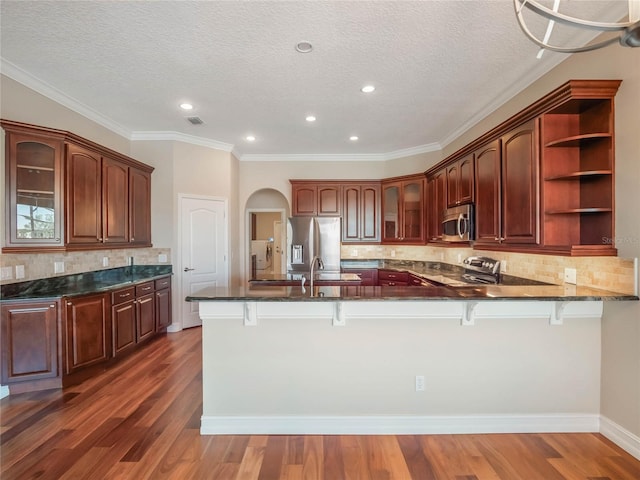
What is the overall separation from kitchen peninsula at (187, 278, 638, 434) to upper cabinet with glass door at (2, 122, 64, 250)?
6.55 feet

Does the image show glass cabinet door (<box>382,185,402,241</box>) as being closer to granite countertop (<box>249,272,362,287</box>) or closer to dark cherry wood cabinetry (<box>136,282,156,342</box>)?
granite countertop (<box>249,272,362,287</box>)

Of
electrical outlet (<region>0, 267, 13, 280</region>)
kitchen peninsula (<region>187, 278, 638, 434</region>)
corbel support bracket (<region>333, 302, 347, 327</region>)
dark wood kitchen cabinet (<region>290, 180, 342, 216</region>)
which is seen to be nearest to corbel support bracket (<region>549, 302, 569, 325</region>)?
kitchen peninsula (<region>187, 278, 638, 434</region>)

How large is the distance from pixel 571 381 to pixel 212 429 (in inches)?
100

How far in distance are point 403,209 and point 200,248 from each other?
130 inches

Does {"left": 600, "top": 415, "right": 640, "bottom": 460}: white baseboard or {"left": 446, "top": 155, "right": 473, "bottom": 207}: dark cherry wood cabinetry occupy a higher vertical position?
{"left": 446, "top": 155, "right": 473, "bottom": 207}: dark cherry wood cabinetry

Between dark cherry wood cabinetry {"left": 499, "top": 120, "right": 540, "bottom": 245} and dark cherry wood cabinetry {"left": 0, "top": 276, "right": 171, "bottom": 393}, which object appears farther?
dark cherry wood cabinetry {"left": 0, "top": 276, "right": 171, "bottom": 393}

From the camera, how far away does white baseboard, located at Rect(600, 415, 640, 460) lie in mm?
2062

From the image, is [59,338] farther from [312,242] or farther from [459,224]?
[459,224]

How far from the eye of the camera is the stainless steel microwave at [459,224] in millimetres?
3455

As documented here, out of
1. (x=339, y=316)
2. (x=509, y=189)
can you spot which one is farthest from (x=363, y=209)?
(x=339, y=316)

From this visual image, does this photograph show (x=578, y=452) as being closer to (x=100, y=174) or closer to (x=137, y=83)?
(x=137, y=83)

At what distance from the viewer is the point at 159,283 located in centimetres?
440

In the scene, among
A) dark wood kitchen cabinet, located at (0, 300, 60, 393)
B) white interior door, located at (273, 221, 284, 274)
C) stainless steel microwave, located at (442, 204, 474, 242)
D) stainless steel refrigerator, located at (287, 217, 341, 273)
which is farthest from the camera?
white interior door, located at (273, 221, 284, 274)

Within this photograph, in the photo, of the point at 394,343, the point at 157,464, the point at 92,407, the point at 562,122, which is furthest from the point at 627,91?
the point at 92,407
